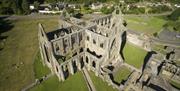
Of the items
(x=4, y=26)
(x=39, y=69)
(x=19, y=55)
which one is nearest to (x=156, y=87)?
(x=39, y=69)

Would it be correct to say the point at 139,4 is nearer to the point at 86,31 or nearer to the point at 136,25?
the point at 136,25

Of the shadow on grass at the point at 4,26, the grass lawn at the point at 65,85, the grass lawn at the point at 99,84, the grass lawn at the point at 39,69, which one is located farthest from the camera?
the shadow on grass at the point at 4,26

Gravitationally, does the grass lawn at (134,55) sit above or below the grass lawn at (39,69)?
above

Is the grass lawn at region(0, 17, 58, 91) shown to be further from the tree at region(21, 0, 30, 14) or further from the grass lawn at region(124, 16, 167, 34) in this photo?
the grass lawn at region(124, 16, 167, 34)

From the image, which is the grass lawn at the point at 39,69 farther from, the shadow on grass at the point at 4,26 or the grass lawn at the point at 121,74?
the shadow on grass at the point at 4,26

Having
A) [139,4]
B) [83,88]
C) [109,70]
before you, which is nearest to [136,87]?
[109,70]

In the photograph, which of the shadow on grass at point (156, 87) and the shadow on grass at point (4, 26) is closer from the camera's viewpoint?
the shadow on grass at point (156, 87)

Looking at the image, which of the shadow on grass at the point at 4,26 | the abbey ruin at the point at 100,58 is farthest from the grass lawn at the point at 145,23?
the shadow on grass at the point at 4,26

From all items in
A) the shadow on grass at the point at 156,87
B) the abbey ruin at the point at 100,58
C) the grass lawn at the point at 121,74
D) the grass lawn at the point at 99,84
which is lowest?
the grass lawn at the point at 99,84
